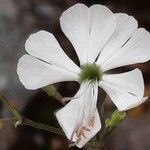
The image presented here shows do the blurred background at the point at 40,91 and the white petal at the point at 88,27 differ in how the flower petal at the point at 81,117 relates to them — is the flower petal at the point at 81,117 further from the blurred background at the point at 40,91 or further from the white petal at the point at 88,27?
the blurred background at the point at 40,91

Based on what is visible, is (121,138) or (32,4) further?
(32,4)

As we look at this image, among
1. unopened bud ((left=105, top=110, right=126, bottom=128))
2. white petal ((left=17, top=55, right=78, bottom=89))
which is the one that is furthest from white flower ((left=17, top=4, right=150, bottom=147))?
unopened bud ((left=105, top=110, right=126, bottom=128))

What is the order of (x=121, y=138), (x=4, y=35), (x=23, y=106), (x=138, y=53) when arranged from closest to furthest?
(x=138, y=53) < (x=121, y=138) < (x=23, y=106) < (x=4, y=35)

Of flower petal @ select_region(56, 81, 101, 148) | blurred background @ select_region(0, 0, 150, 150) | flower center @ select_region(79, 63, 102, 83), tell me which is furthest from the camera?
blurred background @ select_region(0, 0, 150, 150)

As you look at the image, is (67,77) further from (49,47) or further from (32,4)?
(32,4)

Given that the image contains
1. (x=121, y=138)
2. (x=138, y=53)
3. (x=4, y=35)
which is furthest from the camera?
(x=4, y=35)

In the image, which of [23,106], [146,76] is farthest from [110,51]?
[146,76]

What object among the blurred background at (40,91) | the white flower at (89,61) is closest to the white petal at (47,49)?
the white flower at (89,61)

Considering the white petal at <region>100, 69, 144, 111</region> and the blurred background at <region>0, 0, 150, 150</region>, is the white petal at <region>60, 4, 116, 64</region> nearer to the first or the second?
the white petal at <region>100, 69, 144, 111</region>
